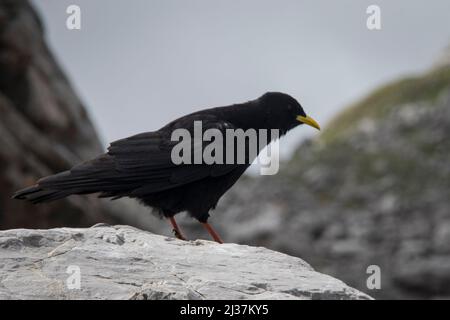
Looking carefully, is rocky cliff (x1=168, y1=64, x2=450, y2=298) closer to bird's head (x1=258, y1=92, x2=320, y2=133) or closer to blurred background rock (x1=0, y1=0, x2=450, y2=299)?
blurred background rock (x1=0, y1=0, x2=450, y2=299)

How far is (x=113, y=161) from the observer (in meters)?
10.4

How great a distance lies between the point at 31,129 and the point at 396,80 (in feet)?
142

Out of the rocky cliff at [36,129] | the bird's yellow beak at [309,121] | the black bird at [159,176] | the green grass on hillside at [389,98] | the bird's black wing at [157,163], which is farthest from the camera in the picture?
the green grass on hillside at [389,98]

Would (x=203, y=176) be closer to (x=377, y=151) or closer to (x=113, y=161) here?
(x=113, y=161)

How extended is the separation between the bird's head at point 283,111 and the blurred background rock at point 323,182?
6849 millimetres

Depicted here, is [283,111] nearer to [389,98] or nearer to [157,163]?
[157,163]

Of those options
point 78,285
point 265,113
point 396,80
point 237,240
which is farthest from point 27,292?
point 396,80

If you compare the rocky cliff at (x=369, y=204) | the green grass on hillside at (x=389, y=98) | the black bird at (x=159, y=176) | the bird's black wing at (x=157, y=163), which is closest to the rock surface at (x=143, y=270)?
the black bird at (x=159, y=176)

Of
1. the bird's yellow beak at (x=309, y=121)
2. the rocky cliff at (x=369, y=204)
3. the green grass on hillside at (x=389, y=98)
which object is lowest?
the rocky cliff at (x=369, y=204)

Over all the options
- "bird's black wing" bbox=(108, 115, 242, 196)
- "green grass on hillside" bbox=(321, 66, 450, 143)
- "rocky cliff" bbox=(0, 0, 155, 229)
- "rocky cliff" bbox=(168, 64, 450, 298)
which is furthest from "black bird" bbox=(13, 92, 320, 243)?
"green grass on hillside" bbox=(321, 66, 450, 143)

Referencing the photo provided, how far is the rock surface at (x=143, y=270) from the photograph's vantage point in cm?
730

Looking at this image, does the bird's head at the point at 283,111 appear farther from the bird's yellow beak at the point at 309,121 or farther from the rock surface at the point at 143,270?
the rock surface at the point at 143,270

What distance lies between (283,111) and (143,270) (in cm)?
446

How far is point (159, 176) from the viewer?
34.3 feet
